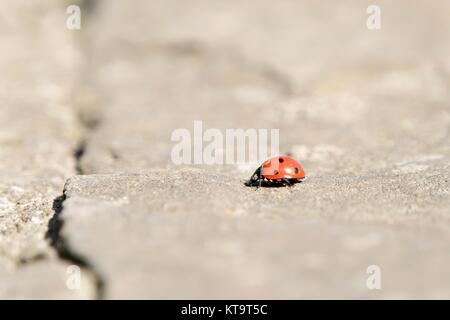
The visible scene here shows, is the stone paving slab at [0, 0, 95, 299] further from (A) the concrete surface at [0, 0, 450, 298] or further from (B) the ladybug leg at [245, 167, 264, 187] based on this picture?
(B) the ladybug leg at [245, 167, 264, 187]

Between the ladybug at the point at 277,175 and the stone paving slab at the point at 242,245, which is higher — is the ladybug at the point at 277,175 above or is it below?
above

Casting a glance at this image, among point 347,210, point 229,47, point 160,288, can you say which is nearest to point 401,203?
point 347,210

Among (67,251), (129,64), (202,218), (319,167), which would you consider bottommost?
(67,251)

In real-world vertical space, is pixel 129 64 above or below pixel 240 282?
above

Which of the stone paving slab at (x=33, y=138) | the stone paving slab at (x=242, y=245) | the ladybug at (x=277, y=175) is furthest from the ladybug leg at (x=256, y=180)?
the stone paving slab at (x=33, y=138)

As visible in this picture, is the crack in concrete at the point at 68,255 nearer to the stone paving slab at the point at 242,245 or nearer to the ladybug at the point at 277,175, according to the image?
the stone paving slab at the point at 242,245
